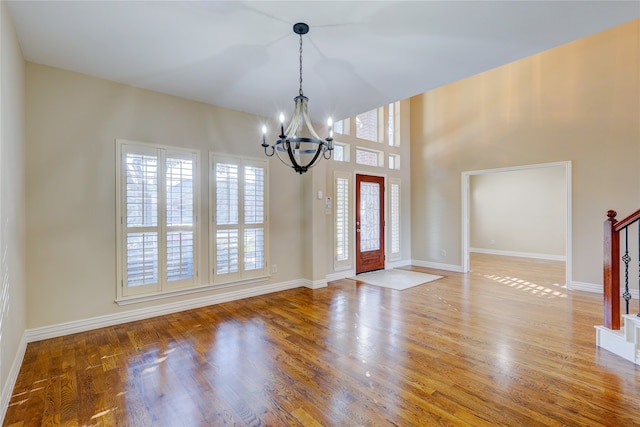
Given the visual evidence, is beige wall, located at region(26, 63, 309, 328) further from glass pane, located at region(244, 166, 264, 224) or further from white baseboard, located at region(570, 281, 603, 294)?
white baseboard, located at region(570, 281, 603, 294)

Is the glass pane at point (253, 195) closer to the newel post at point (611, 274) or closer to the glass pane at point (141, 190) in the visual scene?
the glass pane at point (141, 190)

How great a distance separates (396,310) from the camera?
3.94 m

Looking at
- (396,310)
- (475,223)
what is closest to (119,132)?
(396,310)

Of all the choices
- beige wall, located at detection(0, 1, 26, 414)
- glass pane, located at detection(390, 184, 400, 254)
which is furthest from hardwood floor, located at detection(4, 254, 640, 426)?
glass pane, located at detection(390, 184, 400, 254)

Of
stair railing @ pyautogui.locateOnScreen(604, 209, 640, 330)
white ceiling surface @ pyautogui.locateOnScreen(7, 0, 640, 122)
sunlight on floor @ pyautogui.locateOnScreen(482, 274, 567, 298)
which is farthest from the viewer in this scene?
sunlight on floor @ pyautogui.locateOnScreen(482, 274, 567, 298)

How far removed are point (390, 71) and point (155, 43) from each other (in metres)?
2.29

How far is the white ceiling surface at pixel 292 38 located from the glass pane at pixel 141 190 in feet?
2.98

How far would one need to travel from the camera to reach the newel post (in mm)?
2730

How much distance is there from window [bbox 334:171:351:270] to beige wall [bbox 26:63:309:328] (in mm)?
2748

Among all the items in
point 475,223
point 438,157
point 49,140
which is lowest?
point 475,223

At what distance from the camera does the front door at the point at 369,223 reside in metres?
6.07

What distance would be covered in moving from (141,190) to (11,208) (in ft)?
4.13

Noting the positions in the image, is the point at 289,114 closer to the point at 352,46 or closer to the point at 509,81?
the point at 352,46

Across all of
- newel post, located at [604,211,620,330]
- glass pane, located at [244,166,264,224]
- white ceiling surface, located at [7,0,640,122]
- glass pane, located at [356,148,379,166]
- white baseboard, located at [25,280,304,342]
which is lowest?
white baseboard, located at [25,280,304,342]
